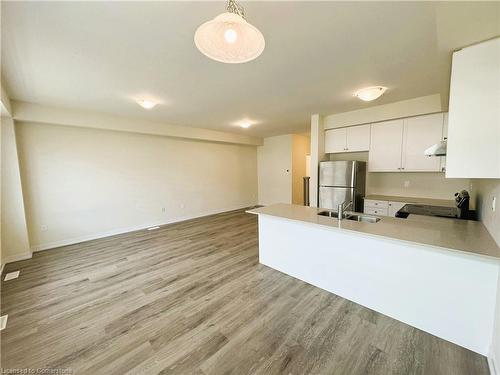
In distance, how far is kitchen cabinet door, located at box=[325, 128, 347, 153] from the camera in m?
4.29

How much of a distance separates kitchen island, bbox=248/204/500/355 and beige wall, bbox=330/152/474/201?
191 centimetres

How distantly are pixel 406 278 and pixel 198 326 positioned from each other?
1.95 meters


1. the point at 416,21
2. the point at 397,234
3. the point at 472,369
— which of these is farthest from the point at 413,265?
the point at 416,21

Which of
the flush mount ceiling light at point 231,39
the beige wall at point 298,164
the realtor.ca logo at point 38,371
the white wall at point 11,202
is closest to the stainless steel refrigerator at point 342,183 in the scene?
the beige wall at point 298,164

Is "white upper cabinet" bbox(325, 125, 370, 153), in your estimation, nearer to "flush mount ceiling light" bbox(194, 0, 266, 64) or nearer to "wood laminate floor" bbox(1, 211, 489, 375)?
"wood laminate floor" bbox(1, 211, 489, 375)

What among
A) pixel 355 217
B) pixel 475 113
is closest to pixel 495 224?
pixel 475 113

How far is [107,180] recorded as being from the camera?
4.34 meters

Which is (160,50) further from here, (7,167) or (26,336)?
(7,167)

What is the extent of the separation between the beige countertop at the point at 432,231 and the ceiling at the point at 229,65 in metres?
1.45

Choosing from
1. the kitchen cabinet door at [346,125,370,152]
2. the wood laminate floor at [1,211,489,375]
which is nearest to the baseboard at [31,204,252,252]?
the wood laminate floor at [1,211,489,375]

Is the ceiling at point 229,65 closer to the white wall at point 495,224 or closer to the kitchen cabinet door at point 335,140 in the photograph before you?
the kitchen cabinet door at point 335,140

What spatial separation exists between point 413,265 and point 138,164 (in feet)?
17.3

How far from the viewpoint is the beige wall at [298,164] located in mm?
6680

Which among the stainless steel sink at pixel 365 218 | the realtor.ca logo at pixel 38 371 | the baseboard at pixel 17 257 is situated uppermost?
the stainless steel sink at pixel 365 218
